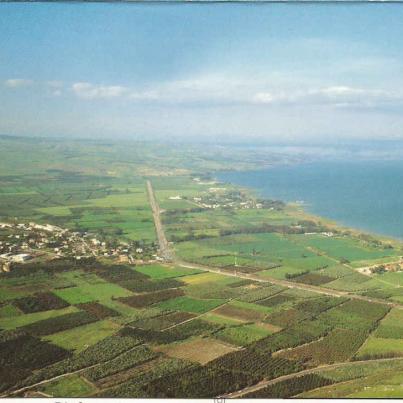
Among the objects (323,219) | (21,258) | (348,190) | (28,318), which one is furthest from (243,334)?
(21,258)

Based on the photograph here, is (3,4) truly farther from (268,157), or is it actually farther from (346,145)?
(346,145)

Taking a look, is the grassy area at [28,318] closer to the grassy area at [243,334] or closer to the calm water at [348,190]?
the grassy area at [243,334]

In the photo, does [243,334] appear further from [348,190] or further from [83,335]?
[348,190]

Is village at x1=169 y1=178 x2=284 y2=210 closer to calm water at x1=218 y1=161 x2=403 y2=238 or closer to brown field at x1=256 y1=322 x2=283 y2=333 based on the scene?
calm water at x1=218 y1=161 x2=403 y2=238

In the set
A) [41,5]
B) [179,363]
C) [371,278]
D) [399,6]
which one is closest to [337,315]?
[371,278]

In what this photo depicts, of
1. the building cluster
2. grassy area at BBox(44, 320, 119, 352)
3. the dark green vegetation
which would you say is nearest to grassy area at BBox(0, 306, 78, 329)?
the dark green vegetation

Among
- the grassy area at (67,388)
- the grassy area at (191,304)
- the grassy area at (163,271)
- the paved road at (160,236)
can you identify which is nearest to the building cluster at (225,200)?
the paved road at (160,236)

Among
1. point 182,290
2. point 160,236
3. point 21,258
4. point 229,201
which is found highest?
point 229,201
